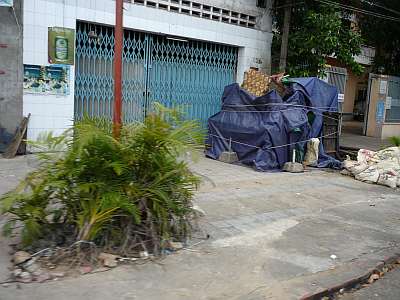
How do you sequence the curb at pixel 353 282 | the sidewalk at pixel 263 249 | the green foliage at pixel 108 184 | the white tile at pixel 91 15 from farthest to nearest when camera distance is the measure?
1. the white tile at pixel 91 15
2. the green foliage at pixel 108 184
3. the curb at pixel 353 282
4. the sidewalk at pixel 263 249

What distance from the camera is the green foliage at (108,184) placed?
4.47 metres

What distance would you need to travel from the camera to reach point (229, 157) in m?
10.6

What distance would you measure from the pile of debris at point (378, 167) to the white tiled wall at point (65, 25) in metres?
4.71

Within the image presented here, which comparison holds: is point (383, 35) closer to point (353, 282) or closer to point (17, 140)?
point (17, 140)

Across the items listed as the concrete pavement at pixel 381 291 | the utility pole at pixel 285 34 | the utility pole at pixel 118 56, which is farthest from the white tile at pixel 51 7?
the concrete pavement at pixel 381 291

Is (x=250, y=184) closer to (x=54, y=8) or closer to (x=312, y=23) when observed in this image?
(x=54, y=8)

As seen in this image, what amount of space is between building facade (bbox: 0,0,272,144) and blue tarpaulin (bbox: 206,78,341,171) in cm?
137

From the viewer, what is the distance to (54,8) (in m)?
9.31

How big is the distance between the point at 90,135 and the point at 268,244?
2.34 m

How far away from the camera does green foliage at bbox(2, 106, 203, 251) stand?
4473 millimetres

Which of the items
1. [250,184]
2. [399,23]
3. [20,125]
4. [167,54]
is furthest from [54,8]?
[399,23]

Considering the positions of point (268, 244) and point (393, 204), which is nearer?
point (268, 244)

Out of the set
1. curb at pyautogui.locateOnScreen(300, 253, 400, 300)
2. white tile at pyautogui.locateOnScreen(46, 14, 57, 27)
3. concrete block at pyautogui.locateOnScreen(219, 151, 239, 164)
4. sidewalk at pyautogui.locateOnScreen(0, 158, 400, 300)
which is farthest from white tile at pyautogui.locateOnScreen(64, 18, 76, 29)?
curb at pyautogui.locateOnScreen(300, 253, 400, 300)

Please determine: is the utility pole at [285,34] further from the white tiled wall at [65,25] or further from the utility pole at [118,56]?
the utility pole at [118,56]
